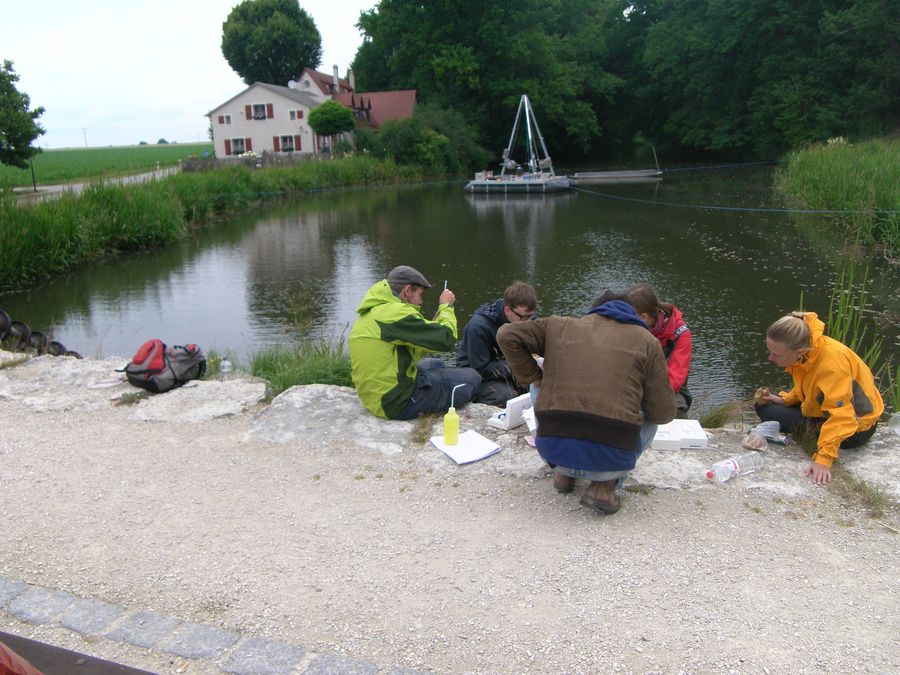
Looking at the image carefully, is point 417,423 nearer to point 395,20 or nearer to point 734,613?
point 734,613

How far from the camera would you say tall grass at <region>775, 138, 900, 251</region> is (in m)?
12.5

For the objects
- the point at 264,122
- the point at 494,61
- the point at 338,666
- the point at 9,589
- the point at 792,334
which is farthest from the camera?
the point at 494,61

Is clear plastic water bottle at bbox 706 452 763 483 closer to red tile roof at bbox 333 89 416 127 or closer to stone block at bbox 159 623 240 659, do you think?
stone block at bbox 159 623 240 659

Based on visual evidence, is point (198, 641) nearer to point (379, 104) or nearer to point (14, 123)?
point (14, 123)

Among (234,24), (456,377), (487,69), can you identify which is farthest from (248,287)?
(234,24)

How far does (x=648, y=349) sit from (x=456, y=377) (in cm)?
202

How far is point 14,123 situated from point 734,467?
26499 mm

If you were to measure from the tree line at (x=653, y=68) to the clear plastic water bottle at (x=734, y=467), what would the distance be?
35.5m

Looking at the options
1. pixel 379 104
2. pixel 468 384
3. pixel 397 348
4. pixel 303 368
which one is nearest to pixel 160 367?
pixel 303 368

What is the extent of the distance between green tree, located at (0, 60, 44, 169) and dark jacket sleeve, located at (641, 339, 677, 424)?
86.4 ft

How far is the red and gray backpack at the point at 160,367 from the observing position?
5504 mm

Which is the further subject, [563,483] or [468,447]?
[468,447]

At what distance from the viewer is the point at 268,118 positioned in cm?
4497

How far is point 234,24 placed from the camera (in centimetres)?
6238
